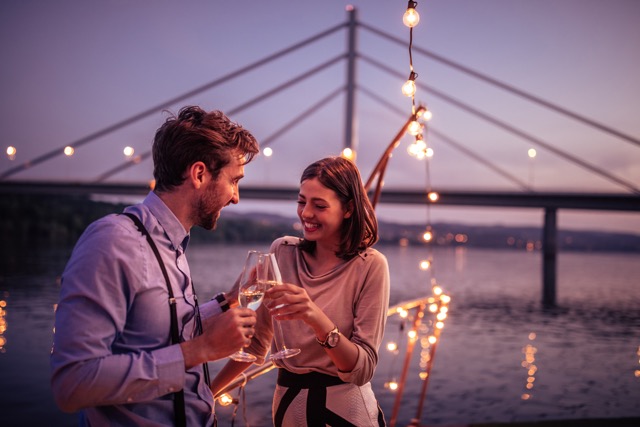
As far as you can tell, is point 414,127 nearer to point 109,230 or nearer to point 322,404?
point 322,404

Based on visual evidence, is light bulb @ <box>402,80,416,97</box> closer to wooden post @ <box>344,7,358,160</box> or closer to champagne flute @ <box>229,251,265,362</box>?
champagne flute @ <box>229,251,265,362</box>

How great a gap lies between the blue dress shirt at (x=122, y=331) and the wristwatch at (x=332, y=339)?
0.35 metres

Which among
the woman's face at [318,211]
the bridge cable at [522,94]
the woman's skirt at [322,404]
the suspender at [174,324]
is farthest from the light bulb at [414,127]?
the bridge cable at [522,94]

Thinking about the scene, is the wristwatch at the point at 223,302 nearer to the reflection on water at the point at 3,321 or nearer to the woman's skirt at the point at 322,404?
the woman's skirt at the point at 322,404

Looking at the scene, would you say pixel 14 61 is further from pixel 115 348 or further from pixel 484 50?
pixel 115 348

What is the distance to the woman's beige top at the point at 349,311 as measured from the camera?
175 centimetres

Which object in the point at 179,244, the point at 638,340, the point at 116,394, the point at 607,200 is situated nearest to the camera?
the point at 116,394

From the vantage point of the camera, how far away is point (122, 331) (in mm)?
1312

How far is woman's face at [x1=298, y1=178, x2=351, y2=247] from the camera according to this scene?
188 cm

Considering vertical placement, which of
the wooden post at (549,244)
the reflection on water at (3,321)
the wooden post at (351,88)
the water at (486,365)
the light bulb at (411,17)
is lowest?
the water at (486,365)

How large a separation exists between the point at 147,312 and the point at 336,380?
26.7 inches

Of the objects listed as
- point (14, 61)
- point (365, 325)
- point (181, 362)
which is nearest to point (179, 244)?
point (181, 362)

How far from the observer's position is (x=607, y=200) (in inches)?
1104

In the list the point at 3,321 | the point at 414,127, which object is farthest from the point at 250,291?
the point at 3,321
